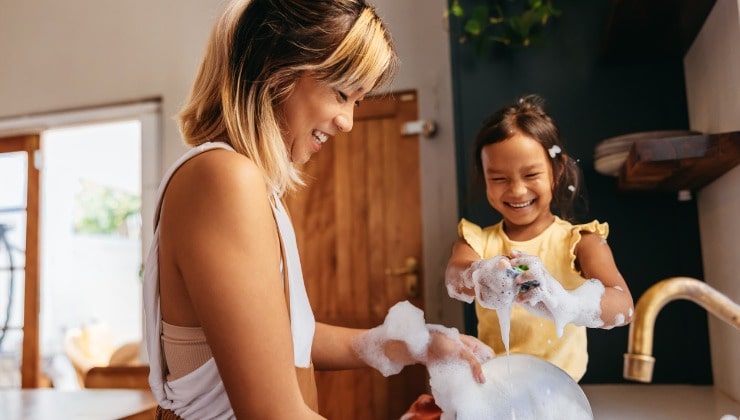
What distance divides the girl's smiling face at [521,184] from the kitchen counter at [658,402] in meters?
0.17

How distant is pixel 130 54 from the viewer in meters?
2.73

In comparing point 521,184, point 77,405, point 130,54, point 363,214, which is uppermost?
point 130,54

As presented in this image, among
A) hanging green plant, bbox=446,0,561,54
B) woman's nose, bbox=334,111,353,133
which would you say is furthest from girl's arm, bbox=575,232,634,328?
hanging green plant, bbox=446,0,561,54

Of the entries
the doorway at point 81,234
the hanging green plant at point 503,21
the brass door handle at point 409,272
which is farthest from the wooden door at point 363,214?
the doorway at point 81,234

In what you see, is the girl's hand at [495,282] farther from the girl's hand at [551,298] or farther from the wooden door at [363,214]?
the wooden door at [363,214]

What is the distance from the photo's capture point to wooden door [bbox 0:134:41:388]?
2867 mm

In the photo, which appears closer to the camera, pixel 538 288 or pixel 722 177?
pixel 538 288

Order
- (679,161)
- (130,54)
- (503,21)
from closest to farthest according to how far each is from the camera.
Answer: (679,161) < (503,21) < (130,54)

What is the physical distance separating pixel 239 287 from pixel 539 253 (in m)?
0.27

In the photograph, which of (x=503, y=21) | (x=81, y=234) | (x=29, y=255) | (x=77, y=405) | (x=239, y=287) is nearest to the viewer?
(x=239, y=287)

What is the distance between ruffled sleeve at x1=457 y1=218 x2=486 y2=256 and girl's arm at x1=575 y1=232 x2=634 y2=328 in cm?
9

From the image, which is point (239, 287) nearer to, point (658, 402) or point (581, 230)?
point (581, 230)

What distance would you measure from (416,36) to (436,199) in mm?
619

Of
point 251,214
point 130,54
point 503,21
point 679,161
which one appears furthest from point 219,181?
point 130,54
